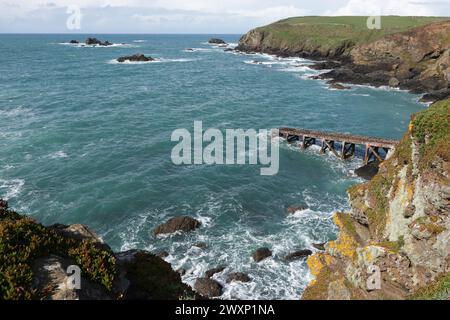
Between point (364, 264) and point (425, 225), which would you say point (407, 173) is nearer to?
point (425, 225)

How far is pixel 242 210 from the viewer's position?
118 feet

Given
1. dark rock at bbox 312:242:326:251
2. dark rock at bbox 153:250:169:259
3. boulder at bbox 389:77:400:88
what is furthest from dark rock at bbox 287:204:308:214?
boulder at bbox 389:77:400:88

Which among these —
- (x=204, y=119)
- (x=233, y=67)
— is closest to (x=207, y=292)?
(x=204, y=119)

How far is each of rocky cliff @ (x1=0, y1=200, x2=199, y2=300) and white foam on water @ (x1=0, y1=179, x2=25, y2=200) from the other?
24.5 m

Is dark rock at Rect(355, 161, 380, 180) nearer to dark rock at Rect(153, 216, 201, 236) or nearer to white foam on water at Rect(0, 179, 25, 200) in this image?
dark rock at Rect(153, 216, 201, 236)

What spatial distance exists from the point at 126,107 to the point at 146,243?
152ft

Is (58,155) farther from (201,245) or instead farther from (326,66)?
(326,66)

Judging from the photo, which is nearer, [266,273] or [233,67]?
[266,273]

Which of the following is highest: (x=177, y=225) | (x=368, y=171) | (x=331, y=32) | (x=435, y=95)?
(x=331, y=32)

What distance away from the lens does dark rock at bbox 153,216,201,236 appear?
105 feet

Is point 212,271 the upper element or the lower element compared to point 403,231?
lower

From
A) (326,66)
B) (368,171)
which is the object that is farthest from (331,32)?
(368,171)

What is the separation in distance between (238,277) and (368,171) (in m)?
25.2

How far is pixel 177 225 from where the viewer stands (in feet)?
106
